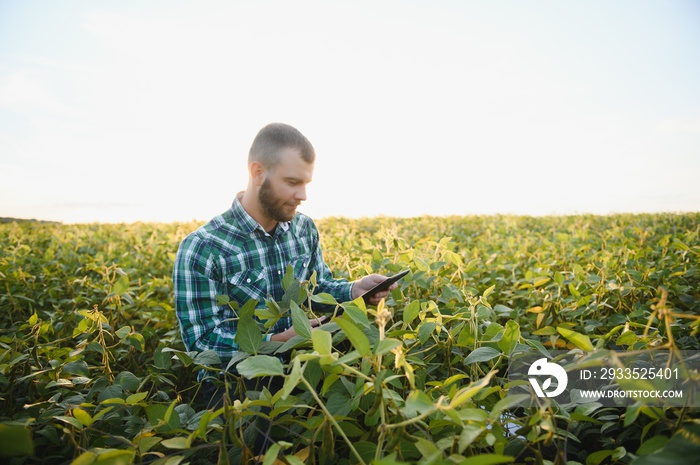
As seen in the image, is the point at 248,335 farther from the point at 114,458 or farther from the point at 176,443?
the point at 114,458

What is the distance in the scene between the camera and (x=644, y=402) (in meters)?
0.91

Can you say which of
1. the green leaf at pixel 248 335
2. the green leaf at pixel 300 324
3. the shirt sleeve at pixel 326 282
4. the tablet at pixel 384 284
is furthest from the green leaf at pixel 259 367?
the shirt sleeve at pixel 326 282

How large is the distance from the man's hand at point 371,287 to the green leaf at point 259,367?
1079 millimetres

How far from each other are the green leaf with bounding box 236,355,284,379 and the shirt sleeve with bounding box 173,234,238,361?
1146mm

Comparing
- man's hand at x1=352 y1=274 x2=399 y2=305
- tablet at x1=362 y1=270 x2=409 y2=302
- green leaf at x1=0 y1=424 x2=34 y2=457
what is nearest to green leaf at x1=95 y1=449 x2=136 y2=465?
green leaf at x1=0 y1=424 x2=34 y2=457

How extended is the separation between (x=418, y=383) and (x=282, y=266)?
145 centimetres

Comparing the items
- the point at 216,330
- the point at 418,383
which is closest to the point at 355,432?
the point at 418,383

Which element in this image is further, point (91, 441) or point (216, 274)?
point (216, 274)

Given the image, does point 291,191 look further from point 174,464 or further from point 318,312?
point 174,464

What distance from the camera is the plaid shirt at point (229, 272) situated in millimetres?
2070

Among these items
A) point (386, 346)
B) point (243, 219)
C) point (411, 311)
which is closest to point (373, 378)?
point (386, 346)

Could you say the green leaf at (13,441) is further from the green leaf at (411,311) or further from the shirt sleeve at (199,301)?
the shirt sleeve at (199,301)

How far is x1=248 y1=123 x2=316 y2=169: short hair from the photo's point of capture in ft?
7.75

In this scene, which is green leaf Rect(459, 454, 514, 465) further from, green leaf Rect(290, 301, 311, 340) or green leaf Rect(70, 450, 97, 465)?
green leaf Rect(70, 450, 97, 465)
